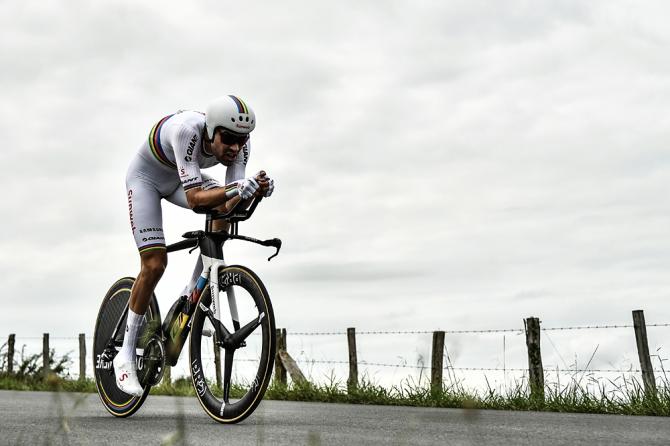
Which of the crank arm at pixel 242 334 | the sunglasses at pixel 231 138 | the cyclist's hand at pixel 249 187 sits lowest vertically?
the crank arm at pixel 242 334

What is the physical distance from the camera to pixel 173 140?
6789 millimetres

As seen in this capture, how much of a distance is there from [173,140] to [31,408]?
4155 millimetres

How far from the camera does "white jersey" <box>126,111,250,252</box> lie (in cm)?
673

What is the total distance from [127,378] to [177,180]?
1.78m

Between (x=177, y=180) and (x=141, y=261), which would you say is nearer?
(x=141, y=261)

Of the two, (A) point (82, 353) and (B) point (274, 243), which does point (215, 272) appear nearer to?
(B) point (274, 243)

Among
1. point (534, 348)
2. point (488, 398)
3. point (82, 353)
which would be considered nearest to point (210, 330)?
point (488, 398)

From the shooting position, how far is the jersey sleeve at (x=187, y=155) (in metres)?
6.66

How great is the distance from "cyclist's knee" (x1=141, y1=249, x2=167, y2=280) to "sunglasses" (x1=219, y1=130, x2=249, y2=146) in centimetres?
126

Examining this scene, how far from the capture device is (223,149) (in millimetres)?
6727

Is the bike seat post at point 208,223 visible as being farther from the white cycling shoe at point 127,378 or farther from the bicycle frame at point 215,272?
the white cycling shoe at point 127,378

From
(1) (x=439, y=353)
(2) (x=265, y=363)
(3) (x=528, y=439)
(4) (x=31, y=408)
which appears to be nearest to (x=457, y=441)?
(3) (x=528, y=439)

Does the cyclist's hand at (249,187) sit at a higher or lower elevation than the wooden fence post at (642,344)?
higher

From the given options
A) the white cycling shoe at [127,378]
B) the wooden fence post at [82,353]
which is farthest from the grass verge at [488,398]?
the wooden fence post at [82,353]
